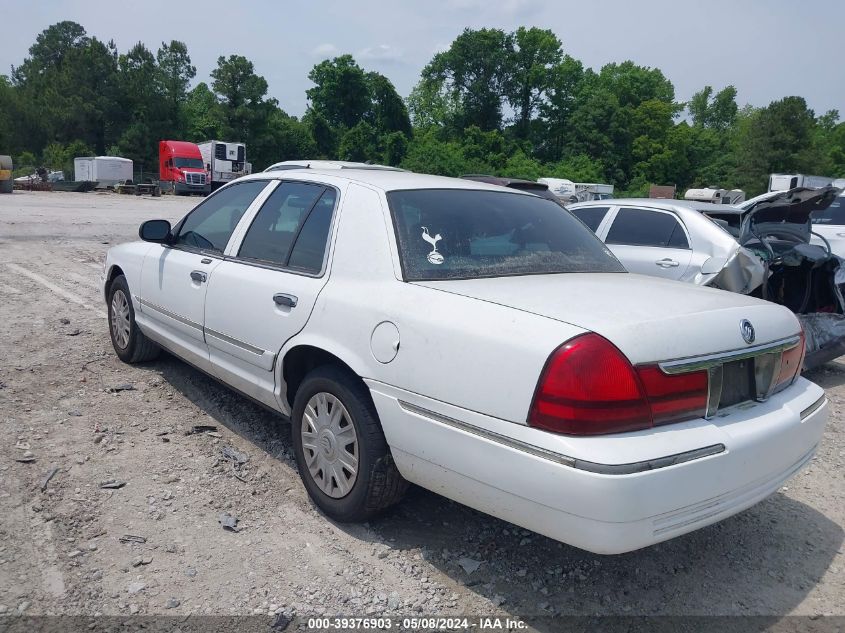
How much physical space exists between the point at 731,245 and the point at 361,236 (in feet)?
15.2

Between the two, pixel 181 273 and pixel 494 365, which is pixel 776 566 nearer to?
pixel 494 365

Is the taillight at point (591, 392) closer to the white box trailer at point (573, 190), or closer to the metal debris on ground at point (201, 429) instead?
the metal debris on ground at point (201, 429)

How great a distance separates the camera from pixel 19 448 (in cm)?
396

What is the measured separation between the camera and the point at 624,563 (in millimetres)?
3115

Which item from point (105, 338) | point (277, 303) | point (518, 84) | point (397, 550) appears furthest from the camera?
point (518, 84)

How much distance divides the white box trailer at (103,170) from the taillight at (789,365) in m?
47.9

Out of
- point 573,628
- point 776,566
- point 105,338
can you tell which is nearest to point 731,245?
point 776,566

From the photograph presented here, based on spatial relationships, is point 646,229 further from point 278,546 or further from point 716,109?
point 716,109

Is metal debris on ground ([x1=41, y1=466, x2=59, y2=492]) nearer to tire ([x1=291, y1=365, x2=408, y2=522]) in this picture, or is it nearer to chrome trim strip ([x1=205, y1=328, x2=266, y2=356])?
chrome trim strip ([x1=205, y1=328, x2=266, y2=356])

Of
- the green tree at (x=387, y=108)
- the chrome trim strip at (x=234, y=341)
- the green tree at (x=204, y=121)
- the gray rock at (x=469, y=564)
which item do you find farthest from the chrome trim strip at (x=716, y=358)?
the green tree at (x=204, y=121)

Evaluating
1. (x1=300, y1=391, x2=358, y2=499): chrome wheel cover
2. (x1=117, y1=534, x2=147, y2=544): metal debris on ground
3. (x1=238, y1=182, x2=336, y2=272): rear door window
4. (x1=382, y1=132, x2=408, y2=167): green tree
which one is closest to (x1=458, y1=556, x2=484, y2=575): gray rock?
(x1=300, y1=391, x2=358, y2=499): chrome wheel cover

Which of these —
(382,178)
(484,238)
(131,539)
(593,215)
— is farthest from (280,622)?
(593,215)

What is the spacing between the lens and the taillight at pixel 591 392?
7.68 feet

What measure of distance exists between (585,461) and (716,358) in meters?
0.74
